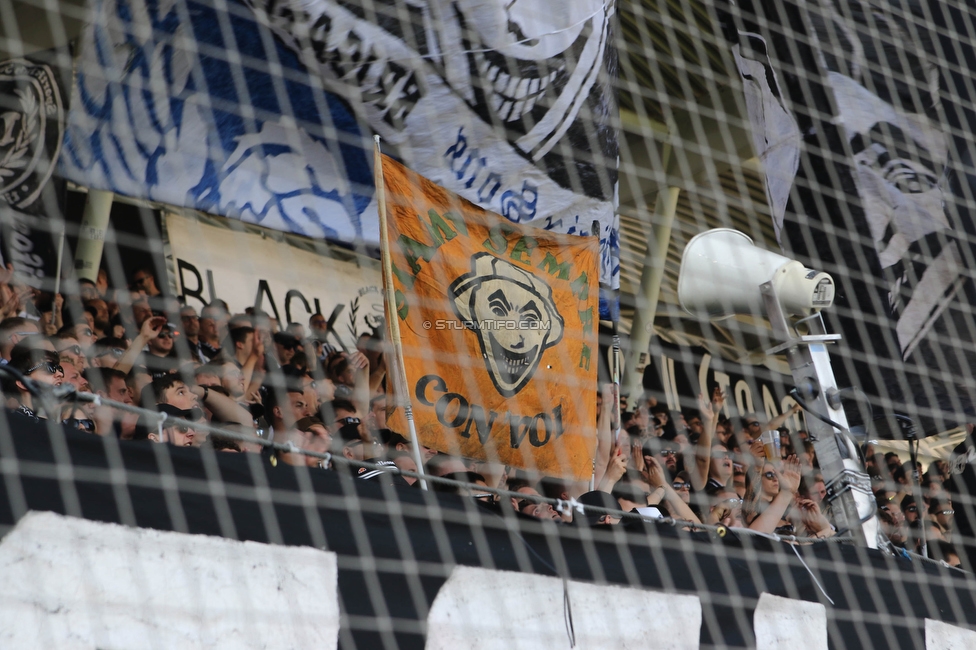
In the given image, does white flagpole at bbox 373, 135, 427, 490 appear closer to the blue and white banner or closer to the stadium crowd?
the stadium crowd

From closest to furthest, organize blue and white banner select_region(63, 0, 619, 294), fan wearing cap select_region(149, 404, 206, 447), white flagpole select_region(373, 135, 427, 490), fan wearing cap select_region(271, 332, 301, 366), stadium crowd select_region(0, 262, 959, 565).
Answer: fan wearing cap select_region(149, 404, 206, 447), stadium crowd select_region(0, 262, 959, 565), white flagpole select_region(373, 135, 427, 490), blue and white banner select_region(63, 0, 619, 294), fan wearing cap select_region(271, 332, 301, 366)

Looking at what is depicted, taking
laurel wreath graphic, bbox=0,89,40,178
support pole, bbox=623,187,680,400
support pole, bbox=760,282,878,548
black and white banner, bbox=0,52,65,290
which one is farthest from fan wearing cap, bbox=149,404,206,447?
support pole, bbox=623,187,680,400

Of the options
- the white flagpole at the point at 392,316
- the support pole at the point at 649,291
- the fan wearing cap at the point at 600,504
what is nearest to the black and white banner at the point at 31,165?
the white flagpole at the point at 392,316

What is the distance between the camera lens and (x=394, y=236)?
2.61 meters

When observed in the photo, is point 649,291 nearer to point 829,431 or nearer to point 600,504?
point 829,431

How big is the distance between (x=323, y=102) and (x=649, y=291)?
3501 millimetres

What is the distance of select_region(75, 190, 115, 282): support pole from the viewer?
12.4ft

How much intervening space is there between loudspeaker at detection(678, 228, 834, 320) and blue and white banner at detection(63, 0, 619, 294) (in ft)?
2.63

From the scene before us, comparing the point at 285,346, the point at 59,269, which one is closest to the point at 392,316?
the point at 285,346

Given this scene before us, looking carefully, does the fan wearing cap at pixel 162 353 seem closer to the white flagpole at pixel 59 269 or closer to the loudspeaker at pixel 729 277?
the white flagpole at pixel 59 269

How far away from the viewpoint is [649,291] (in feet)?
20.0

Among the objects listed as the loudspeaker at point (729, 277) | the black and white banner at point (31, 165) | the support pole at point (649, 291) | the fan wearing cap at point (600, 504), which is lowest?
the fan wearing cap at point (600, 504)

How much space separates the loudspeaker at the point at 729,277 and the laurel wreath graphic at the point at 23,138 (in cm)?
227

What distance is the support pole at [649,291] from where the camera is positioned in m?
5.86
